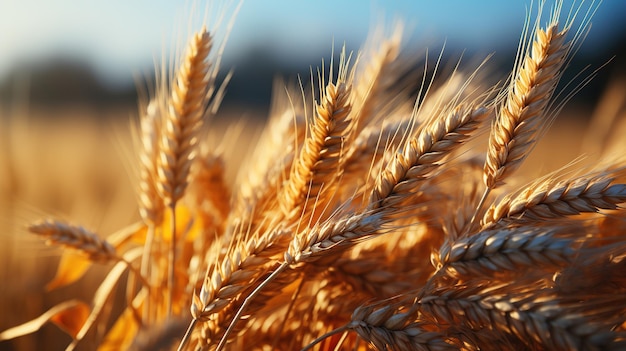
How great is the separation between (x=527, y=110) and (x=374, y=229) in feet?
1.41

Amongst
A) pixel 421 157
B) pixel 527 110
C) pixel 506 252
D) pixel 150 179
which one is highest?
pixel 527 110

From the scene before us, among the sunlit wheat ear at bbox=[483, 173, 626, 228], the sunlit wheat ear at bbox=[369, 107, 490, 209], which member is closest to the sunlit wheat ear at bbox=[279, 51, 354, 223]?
the sunlit wheat ear at bbox=[369, 107, 490, 209]

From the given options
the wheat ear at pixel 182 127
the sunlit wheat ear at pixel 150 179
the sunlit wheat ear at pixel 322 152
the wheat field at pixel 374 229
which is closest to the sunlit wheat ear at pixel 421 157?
the wheat field at pixel 374 229

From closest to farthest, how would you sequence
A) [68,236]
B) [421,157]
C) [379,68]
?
[421,157]
[68,236]
[379,68]

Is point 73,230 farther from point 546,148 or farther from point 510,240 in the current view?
point 546,148

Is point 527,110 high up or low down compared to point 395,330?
up

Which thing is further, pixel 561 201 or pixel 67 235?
pixel 67 235

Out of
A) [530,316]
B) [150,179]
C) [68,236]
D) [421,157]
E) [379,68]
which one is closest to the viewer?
[530,316]

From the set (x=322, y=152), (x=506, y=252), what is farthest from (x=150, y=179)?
(x=506, y=252)

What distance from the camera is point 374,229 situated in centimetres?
97

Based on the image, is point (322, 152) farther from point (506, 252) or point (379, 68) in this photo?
point (379, 68)

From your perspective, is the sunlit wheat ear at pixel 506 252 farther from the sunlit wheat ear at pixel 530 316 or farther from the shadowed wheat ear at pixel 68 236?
the shadowed wheat ear at pixel 68 236

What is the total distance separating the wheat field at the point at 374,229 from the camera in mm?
966

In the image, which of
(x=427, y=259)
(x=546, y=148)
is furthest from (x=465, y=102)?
(x=546, y=148)
